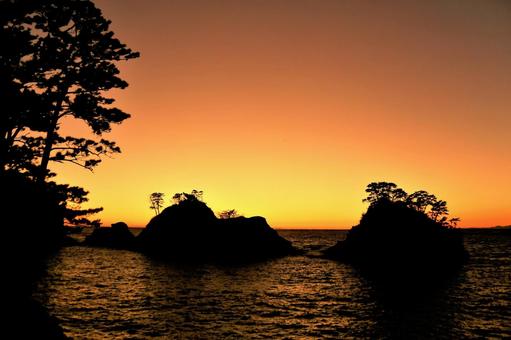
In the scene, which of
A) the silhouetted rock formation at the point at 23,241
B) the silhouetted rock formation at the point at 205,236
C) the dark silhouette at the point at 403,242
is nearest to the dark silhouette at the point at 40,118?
the silhouetted rock formation at the point at 23,241

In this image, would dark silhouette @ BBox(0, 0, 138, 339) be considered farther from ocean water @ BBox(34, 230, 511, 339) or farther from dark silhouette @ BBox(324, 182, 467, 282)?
dark silhouette @ BBox(324, 182, 467, 282)

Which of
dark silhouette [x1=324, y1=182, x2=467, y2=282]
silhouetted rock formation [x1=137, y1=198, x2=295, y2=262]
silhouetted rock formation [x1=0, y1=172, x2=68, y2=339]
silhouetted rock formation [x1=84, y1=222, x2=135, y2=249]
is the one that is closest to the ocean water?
silhouetted rock formation [x1=0, y1=172, x2=68, y2=339]

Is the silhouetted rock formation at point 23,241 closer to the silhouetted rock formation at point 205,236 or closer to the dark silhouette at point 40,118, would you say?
the dark silhouette at point 40,118

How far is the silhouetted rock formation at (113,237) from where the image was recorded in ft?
295

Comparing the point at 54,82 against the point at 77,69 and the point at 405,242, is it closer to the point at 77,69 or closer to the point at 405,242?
→ the point at 77,69

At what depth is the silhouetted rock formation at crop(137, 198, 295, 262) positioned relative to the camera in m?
73.9

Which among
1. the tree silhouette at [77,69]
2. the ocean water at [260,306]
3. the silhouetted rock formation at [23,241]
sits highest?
the tree silhouette at [77,69]

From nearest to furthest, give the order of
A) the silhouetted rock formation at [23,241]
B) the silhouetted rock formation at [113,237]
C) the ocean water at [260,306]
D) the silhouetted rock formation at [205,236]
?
the silhouetted rock formation at [23,241], the ocean water at [260,306], the silhouetted rock formation at [205,236], the silhouetted rock formation at [113,237]

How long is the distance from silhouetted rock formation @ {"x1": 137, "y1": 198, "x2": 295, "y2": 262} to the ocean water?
99.7ft

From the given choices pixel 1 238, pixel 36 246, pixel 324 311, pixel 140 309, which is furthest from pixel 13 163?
pixel 324 311

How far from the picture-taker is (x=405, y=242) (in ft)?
190

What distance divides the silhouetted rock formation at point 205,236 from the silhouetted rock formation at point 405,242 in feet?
66.5

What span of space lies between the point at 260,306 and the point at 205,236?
A: 49.8 m

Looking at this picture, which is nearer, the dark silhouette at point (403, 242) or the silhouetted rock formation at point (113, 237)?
the dark silhouette at point (403, 242)
